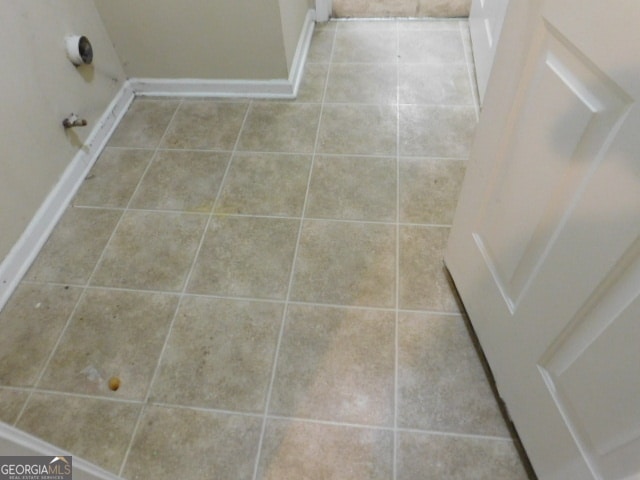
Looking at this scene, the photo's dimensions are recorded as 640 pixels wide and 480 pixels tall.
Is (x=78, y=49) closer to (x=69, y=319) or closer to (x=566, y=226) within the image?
(x=69, y=319)

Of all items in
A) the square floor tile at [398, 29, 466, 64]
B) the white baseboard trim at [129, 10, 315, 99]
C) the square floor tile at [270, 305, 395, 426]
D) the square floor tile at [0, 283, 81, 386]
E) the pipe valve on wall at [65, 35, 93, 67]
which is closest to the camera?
the square floor tile at [270, 305, 395, 426]

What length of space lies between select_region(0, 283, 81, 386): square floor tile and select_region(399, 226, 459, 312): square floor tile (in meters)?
1.02

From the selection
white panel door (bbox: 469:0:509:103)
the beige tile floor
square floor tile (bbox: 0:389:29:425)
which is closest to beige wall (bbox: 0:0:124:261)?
the beige tile floor

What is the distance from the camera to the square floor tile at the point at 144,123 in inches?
69.9

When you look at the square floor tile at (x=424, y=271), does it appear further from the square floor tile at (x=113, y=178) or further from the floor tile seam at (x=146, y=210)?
the square floor tile at (x=113, y=178)

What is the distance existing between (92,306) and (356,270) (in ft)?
2.68

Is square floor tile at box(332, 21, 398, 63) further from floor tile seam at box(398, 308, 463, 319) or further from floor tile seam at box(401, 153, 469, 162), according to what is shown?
floor tile seam at box(398, 308, 463, 319)

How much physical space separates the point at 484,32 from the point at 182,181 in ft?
4.56

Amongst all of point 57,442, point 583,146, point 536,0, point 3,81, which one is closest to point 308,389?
point 57,442

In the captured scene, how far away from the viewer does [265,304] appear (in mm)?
1277

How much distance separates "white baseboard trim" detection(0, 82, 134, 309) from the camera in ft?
4.46

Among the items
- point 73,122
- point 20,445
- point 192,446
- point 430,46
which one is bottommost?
point 192,446

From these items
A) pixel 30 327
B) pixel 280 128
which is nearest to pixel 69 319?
pixel 30 327

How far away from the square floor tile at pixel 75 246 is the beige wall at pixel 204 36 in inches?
29.3
